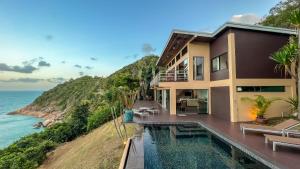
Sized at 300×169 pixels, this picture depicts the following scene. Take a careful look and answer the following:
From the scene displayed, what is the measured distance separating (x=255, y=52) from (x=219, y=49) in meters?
2.50

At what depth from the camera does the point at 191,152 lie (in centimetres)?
869

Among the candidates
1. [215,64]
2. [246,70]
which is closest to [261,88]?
[246,70]

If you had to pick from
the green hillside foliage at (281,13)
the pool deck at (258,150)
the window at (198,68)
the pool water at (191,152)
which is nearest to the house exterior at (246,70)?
the window at (198,68)

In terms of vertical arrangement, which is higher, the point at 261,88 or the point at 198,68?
the point at 198,68

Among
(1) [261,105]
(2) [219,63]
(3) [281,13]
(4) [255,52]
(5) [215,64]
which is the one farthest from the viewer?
(3) [281,13]

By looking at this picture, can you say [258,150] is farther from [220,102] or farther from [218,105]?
[218,105]

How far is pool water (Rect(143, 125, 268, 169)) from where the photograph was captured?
7.30m

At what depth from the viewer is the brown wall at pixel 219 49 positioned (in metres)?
14.8

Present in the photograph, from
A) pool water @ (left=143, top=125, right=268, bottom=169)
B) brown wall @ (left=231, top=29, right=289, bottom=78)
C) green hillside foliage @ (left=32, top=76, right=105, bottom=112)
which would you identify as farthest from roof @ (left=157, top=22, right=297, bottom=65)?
green hillside foliage @ (left=32, top=76, right=105, bottom=112)

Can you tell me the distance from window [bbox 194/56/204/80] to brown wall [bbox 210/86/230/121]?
141 centimetres

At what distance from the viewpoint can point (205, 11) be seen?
24.3 m

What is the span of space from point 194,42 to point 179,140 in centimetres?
981

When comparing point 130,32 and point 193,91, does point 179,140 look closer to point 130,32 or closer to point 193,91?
point 193,91

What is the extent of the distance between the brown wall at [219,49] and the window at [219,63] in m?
0.25
